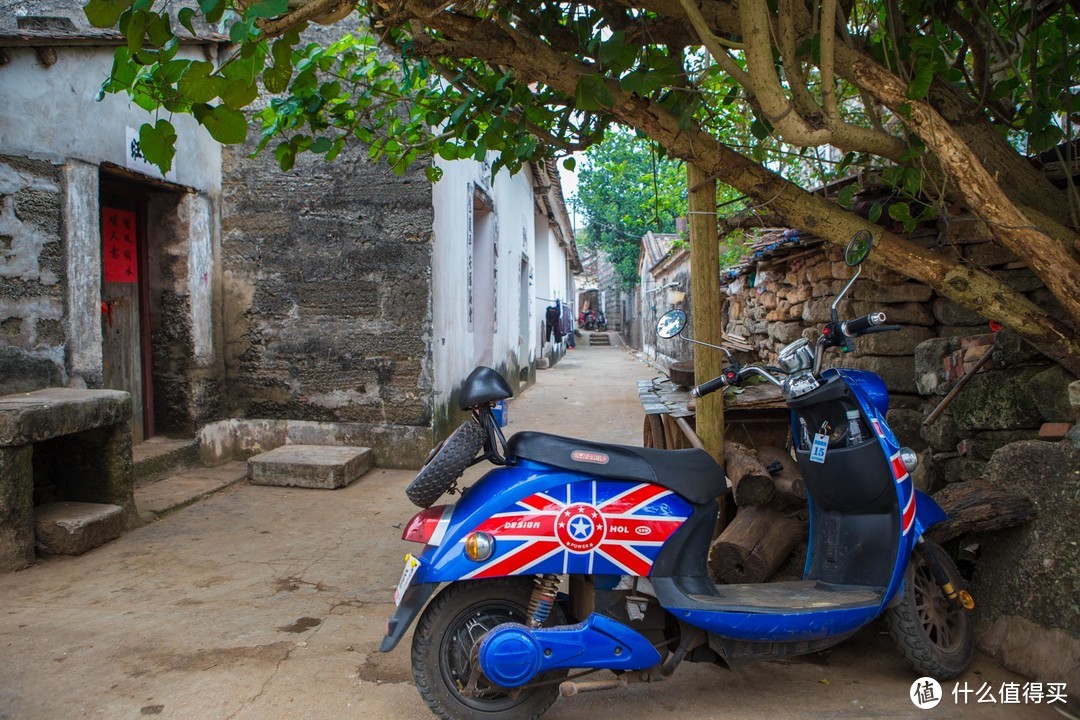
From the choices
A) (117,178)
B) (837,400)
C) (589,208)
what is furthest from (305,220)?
(589,208)

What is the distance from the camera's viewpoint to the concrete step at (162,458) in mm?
5762

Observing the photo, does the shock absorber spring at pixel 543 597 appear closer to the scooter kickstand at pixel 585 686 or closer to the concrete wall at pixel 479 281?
the scooter kickstand at pixel 585 686

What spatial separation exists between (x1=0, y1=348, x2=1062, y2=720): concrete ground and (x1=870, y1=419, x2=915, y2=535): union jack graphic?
1.96 feet

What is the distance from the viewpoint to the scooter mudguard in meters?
2.29

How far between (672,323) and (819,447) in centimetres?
72

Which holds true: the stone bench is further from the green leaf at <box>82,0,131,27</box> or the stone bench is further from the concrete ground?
the green leaf at <box>82,0,131,27</box>

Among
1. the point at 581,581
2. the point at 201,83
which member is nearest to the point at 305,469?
the point at 581,581

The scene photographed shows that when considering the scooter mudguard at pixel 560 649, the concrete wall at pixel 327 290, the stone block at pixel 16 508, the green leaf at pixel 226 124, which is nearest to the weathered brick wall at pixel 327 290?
the concrete wall at pixel 327 290

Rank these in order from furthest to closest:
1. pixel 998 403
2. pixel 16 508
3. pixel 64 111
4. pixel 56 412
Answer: pixel 64 111 < pixel 56 412 < pixel 16 508 < pixel 998 403

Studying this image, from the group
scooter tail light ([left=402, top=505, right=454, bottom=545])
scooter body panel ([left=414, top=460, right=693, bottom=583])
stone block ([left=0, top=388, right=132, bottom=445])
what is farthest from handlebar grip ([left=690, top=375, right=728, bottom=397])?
stone block ([left=0, top=388, right=132, bottom=445])

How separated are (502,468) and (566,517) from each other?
27 centimetres

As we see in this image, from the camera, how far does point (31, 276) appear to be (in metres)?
4.89

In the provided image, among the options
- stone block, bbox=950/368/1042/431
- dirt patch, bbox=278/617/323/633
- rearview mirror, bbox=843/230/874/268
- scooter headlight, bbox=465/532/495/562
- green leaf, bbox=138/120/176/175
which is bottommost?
dirt patch, bbox=278/617/323/633

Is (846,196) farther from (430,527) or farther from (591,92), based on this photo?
(430,527)
